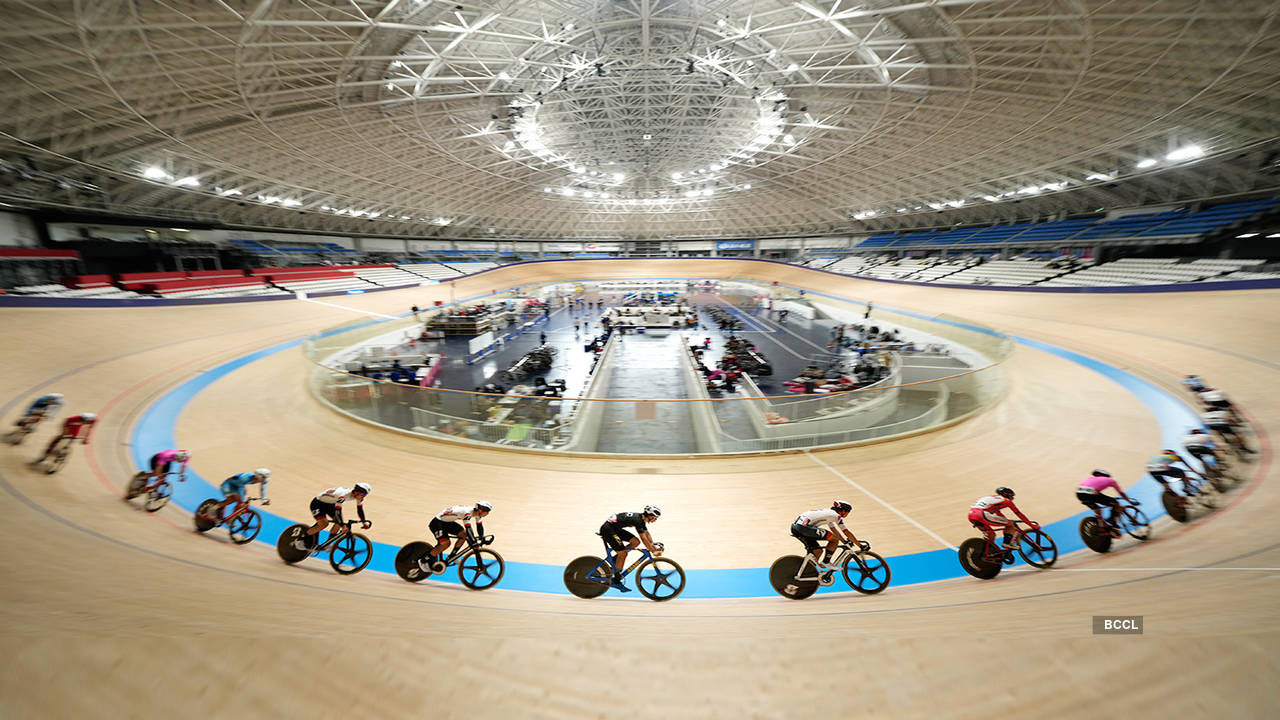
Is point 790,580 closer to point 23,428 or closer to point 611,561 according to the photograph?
point 611,561

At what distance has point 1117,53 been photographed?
1123cm

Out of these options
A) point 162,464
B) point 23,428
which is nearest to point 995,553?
point 162,464

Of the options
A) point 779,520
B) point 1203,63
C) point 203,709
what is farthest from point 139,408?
point 1203,63

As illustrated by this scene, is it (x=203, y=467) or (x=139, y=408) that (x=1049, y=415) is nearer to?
(x=203, y=467)

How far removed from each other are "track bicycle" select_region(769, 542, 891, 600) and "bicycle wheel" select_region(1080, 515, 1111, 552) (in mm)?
2130

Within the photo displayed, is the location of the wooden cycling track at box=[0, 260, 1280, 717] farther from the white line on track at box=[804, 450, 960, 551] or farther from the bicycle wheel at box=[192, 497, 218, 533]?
the bicycle wheel at box=[192, 497, 218, 533]

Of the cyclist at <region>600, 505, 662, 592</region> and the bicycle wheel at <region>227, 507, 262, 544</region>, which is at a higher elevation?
the cyclist at <region>600, 505, 662, 592</region>

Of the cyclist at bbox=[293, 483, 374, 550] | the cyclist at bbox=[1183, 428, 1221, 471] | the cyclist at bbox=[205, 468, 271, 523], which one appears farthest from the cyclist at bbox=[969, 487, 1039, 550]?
the cyclist at bbox=[205, 468, 271, 523]

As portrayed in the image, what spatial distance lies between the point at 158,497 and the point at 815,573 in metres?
6.97

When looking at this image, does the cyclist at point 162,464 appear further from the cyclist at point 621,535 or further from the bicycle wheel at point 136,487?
the cyclist at point 621,535

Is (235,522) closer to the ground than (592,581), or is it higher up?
closer to the ground

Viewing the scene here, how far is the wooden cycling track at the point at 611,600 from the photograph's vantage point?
1637mm

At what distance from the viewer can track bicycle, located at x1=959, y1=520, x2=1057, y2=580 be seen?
352 cm

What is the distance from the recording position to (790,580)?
332 cm
